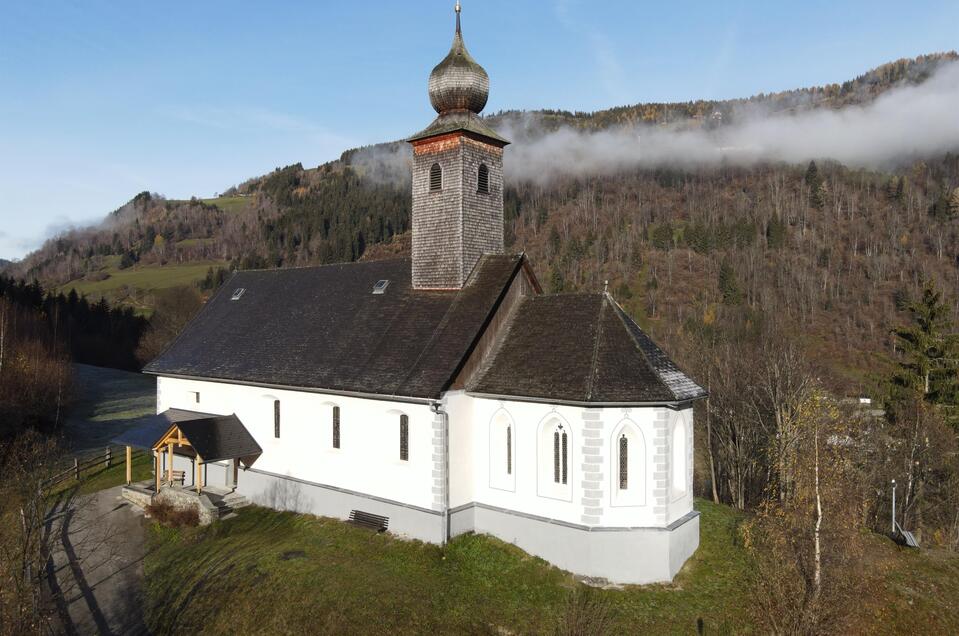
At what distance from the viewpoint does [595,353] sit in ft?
59.5

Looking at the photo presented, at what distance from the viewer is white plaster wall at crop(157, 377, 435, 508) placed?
19250 millimetres

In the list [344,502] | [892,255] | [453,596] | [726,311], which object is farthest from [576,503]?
[892,255]

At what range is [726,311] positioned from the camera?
285 feet

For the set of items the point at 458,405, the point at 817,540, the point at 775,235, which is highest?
→ the point at 775,235

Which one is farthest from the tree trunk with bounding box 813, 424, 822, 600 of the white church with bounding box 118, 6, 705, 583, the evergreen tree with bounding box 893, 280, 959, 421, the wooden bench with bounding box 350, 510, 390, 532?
the evergreen tree with bounding box 893, 280, 959, 421

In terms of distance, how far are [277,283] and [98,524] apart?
1230cm

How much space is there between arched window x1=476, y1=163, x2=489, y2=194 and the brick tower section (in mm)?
91

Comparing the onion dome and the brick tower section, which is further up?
the onion dome

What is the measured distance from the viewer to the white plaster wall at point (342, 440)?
19.2m

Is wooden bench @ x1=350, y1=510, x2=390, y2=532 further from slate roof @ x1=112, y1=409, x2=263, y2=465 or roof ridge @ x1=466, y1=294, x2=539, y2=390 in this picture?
slate roof @ x1=112, y1=409, x2=263, y2=465

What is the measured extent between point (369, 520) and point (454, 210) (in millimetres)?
10589

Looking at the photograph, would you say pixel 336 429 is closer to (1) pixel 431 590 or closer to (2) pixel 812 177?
(1) pixel 431 590

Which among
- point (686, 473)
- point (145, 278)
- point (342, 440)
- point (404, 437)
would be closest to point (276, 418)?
point (342, 440)

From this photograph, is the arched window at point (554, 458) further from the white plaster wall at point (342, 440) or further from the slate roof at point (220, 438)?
the slate roof at point (220, 438)
